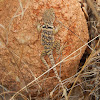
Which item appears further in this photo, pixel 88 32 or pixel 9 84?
pixel 88 32

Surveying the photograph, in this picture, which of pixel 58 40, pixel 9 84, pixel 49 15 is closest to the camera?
pixel 49 15

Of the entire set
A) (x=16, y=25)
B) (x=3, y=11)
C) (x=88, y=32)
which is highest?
(x=3, y=11)

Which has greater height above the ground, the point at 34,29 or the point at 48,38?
the point at 34,29

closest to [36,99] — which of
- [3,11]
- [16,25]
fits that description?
[16,25]

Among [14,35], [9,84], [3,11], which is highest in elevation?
[3,11]

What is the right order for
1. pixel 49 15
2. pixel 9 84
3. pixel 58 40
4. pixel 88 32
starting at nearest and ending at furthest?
1. pixel 49 15
2. pixel 58 40
3. pixel 9 84
4. pixel 88 32

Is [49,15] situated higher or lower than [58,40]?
higher

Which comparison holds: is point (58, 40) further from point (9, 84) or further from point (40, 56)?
point (9, 84)

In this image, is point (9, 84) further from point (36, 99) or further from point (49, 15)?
point (49, 15)

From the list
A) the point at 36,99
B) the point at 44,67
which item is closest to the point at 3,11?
the point at 44,67
